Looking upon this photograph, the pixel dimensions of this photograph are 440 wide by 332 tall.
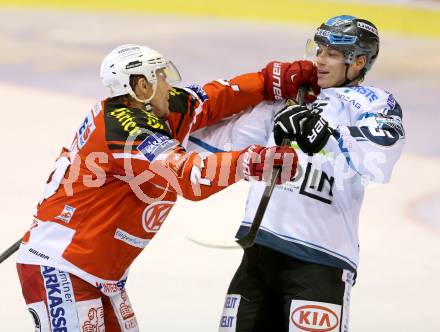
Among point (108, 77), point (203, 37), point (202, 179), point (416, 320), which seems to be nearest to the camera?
point (202, 179)

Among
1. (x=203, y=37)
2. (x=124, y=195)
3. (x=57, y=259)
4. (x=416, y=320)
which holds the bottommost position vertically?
(x=416, y=320)

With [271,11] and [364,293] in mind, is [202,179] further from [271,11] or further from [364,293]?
[271,11]

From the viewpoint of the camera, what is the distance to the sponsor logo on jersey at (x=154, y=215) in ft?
12.6

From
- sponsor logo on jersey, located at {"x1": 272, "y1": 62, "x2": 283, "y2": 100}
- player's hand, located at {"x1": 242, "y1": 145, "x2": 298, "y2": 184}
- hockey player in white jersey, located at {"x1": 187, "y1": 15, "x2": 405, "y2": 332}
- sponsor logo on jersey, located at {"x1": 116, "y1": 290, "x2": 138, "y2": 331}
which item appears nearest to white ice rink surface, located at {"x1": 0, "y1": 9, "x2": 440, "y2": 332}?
sponsor logo on jersey, located at {"x1": 116, "y1": 290, "x2": 138, "y2": 331}

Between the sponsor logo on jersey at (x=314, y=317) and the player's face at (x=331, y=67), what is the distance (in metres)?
0.81

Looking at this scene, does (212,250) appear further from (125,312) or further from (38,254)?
(38,254)

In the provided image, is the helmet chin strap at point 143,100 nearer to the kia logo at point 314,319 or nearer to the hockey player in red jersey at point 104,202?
the hockey player in red jersey at point 104,202

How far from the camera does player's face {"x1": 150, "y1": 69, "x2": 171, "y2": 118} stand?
3.76 meters

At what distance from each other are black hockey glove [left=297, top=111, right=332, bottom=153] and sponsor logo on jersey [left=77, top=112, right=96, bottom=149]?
2.45ft

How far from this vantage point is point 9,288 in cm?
504

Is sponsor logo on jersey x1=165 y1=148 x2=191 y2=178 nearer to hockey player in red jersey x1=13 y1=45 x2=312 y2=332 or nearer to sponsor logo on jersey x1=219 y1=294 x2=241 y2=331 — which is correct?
hockey player in red jersey x1=13 y1=45 x2=312 y2=332

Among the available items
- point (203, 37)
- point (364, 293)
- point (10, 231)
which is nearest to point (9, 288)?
point (10, 231)

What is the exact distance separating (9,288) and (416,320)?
1.90m

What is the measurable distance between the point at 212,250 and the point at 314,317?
175 centimetres
